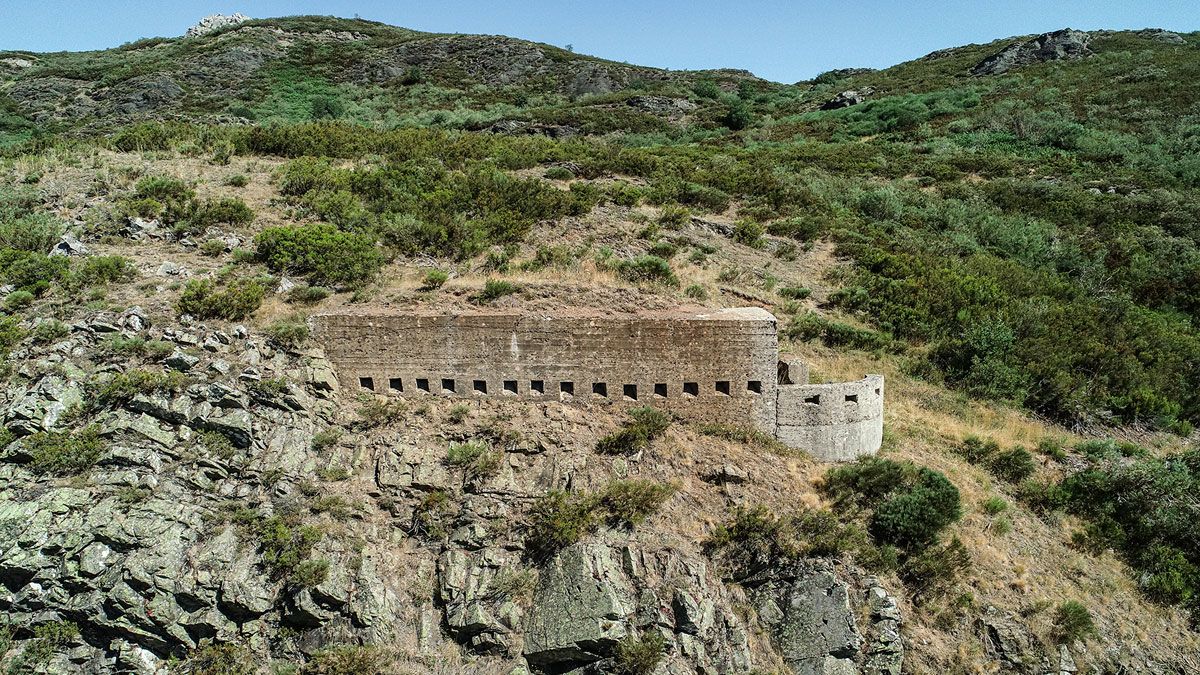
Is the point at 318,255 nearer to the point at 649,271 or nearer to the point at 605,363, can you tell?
the point at 605,363

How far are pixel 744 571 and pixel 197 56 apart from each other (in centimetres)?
6036

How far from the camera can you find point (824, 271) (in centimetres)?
2136

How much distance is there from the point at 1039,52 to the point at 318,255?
203 feet

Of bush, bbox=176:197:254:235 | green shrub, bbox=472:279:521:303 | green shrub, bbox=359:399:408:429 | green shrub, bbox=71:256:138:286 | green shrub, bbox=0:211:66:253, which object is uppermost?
bush, bbox=176:197:254:235

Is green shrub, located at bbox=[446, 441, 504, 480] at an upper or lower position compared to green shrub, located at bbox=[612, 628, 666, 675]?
upper

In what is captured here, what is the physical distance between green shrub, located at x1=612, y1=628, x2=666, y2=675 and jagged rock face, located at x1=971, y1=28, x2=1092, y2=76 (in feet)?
193

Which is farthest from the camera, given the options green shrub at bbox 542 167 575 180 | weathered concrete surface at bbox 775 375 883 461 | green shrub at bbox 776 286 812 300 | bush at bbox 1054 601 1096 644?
green shrub at bbox 542 167 575 180

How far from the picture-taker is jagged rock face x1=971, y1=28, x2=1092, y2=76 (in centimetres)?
5212

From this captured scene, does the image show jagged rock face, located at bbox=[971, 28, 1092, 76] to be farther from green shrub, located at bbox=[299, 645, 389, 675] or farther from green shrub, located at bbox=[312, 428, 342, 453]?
green shrub, located at bbox=[299, 645, 389, 675]

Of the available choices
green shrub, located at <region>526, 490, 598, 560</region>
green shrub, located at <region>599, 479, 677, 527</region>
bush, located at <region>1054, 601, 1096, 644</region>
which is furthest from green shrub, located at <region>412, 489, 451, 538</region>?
bush, located at <region>1054, 601, 1096, 644</region>

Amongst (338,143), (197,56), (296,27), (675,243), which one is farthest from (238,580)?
(296,27)

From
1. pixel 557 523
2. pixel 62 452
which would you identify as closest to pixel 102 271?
pixel 62 452

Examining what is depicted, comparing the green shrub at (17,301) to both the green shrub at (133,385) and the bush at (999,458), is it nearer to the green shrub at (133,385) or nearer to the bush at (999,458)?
the green shrub at (133,385)

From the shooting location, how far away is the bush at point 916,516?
11078 millimetres
